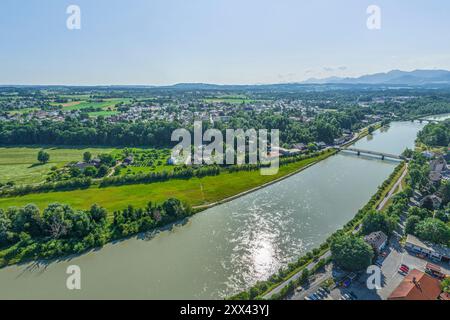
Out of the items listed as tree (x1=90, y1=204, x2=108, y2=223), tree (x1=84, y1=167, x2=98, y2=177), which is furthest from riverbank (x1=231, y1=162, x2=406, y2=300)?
tree (x1=84, y1=167, x2=98, y2=177)

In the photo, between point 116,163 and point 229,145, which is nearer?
point 116,163

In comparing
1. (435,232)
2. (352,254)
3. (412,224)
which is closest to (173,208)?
(352,254)

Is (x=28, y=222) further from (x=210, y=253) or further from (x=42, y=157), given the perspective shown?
(x=42, y=157)

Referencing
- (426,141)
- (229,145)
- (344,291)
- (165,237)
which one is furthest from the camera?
(426,141)

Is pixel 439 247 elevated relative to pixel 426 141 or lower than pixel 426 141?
lower
